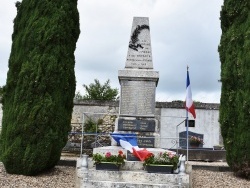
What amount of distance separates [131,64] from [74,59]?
1784 mm

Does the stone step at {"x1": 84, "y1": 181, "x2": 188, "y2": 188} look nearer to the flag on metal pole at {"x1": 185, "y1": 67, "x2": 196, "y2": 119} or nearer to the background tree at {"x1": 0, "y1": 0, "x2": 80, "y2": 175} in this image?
the background tree at {"x1": 0, "y1": 0, "x2": 80, "y2": 175}

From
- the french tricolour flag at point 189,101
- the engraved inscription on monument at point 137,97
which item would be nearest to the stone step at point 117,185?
the engraved inscription on monument at point 137,97

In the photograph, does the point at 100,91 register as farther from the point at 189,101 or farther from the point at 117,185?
the point at 117,185

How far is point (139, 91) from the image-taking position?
11.4 metres

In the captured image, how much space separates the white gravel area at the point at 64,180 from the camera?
28.4 ft

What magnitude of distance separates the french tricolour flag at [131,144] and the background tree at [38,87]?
1.49m

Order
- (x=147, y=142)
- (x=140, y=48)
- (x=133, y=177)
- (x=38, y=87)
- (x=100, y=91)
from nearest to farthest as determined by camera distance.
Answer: (x=133, y=177), (x=38, y=87), (x=147, y=142), (x=140, y=48), (x=100, y=91)

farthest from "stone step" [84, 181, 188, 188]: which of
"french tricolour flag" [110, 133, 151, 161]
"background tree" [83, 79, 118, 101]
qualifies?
"background tree" [83, 79, 118, 101]

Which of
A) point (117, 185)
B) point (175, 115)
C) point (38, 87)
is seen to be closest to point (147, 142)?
point (117, 185)

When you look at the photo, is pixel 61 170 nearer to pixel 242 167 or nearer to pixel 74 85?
pixel 74 85

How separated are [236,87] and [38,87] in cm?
539

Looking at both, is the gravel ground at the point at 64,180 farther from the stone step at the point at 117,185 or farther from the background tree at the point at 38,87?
the stone step at the point at 117,185

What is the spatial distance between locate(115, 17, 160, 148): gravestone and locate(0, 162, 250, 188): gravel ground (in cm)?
185

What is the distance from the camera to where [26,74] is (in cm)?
984
